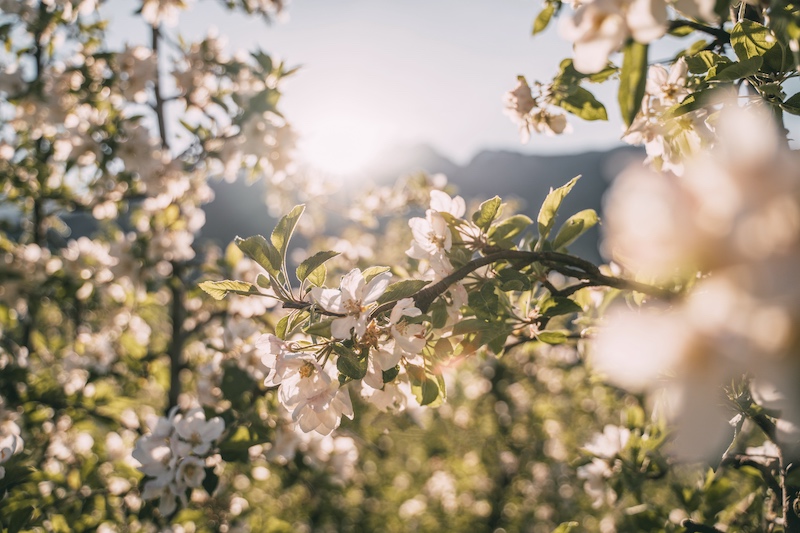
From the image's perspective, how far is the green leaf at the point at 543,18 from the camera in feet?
5.04

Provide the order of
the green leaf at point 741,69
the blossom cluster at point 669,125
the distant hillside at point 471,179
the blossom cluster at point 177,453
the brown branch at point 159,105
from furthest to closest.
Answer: the distant hillside at point 471,179 < the brown branch at point 159,105 < the blossom cluster at point 177,453 < the blossom cluster at point 669,125 < the green leaf at point 741,69

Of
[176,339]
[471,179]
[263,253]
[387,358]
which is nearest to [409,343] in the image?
[387,358]

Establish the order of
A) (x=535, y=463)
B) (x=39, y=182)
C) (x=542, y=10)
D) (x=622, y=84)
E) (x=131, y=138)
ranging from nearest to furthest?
(x=622, y=84) → (x=542, y=10) → (x=131, y=138) → (x=39, y=182) → (x=535, y=463)

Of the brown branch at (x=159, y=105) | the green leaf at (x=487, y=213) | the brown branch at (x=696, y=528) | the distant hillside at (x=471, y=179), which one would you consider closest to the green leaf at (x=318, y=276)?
the green leaf at (x=487, y=213)

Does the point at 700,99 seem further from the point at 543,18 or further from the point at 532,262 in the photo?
the point at 543,18

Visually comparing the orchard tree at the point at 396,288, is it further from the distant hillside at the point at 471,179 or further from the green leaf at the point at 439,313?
the distant hillside at the point at 471,179

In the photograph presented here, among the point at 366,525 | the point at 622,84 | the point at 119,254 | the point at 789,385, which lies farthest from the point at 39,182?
the point at 366,525

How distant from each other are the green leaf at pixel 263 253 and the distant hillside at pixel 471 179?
39114mm

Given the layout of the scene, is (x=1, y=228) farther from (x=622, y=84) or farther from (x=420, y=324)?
(x=622, y=84)

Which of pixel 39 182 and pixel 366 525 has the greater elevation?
pixel 39 182

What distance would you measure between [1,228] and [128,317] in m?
1.24

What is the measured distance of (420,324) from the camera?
1088 millimetres

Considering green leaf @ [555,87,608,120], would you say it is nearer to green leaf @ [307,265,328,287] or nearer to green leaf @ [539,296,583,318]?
green leaf @ [539,296,583,318]

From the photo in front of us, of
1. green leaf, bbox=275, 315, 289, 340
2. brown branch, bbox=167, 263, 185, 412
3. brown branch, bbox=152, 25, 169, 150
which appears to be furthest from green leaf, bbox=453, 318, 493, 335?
brown branch, bbox=152, 25, 169, 150
